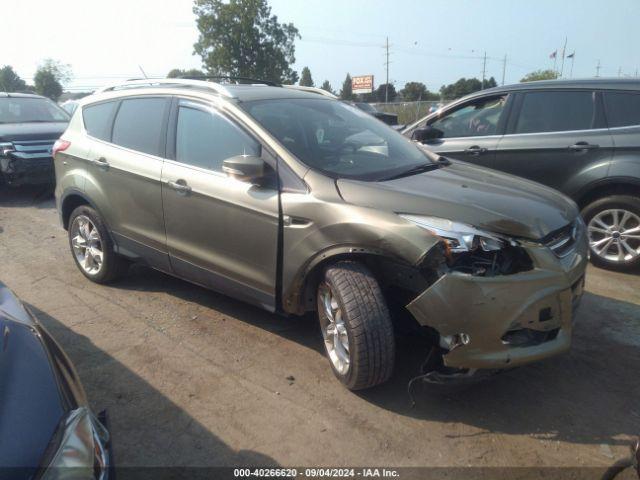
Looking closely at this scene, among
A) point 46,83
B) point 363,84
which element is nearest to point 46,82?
point 46,83

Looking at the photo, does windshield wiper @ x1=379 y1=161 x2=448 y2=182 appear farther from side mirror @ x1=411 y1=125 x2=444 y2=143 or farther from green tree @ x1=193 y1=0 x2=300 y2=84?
green tree @ x1=193 y1=0 x2=300 y2=84

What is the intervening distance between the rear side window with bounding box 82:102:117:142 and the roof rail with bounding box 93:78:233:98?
0.19 m

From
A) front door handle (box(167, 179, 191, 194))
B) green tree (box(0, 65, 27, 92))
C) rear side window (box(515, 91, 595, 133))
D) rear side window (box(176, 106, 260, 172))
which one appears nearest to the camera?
rear side window (box(176, 106, 260, 172))

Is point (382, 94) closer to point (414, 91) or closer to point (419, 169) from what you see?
point (414, 91)

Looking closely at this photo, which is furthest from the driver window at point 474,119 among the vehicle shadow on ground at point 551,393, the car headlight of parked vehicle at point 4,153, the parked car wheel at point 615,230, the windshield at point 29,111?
the windshield at point 29,111

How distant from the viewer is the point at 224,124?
369cm

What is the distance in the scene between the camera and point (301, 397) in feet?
10.3

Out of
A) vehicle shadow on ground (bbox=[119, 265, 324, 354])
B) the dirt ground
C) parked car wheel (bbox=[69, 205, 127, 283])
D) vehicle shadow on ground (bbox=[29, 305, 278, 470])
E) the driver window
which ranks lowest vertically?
vehicle shadow on ground (bbox=[29, 305, 278, 470])

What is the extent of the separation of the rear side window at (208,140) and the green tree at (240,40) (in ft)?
161

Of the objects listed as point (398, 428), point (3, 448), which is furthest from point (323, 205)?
point (3, 448)

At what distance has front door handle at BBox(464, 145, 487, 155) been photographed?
568 centimetres

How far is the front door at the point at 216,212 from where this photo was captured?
343 cm

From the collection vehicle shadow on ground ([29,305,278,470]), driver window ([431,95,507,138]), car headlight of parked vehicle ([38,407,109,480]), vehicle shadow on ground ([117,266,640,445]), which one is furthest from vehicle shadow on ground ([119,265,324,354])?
driver window ([431,95,507,138])

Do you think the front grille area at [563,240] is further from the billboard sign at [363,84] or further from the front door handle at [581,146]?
the billboard sign at [363,84]
